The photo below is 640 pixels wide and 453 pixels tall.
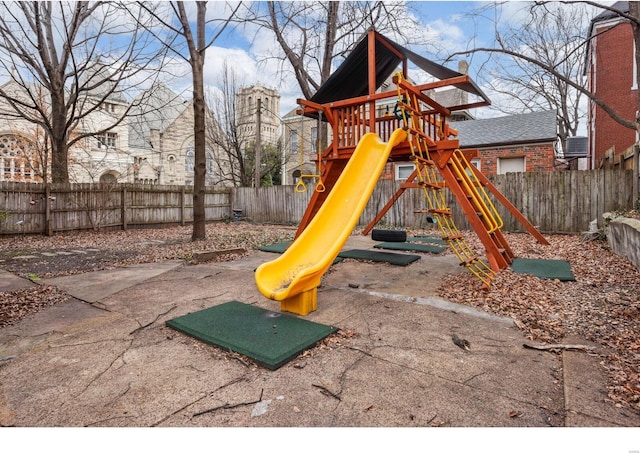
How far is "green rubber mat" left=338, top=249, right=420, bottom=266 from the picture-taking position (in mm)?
5992

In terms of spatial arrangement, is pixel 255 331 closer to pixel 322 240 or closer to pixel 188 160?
pixel 322 240

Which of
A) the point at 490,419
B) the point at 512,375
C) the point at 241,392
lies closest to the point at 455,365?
the point at 512,375

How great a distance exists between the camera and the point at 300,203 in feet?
46.9

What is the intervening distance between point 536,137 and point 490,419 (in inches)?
545

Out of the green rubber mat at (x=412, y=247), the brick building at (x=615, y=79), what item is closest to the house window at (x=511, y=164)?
the brick building at (x=615, y=79)

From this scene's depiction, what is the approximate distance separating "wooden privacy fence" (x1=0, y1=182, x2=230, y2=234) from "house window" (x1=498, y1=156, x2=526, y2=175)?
1242 centimetres

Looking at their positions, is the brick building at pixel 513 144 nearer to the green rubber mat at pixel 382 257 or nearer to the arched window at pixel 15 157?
the green rubber mat at pixel 382 257

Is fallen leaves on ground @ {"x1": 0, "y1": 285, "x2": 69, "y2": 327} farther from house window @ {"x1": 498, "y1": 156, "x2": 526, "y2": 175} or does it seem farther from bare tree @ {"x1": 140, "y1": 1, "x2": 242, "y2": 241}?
house window @ {"x1": 498, "y1": 156, "x2": 526, "y2": 175}

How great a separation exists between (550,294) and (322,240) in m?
2.73

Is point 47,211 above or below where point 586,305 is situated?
above

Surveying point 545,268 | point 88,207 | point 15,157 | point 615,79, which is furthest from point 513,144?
point 15,157

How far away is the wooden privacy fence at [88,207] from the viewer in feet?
32.1

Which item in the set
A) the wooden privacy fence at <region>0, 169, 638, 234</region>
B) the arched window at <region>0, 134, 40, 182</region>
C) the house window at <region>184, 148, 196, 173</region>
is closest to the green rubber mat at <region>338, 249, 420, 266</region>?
the wooden privacy fence at <region>0, 169, 638, 234</region>

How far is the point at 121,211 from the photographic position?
1198 centimetres
